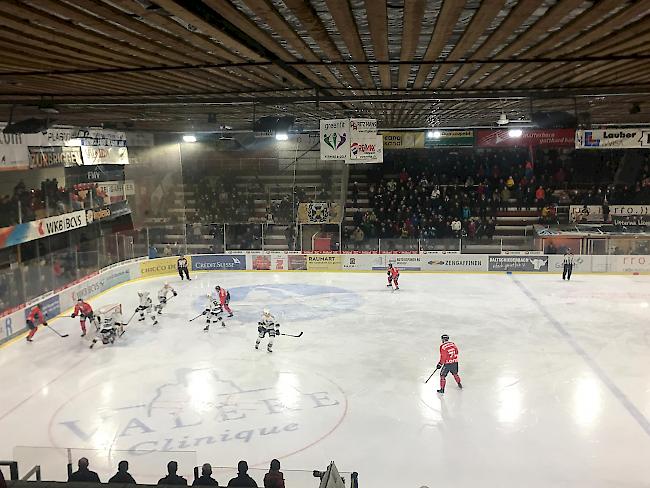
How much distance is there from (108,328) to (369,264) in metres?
11.1

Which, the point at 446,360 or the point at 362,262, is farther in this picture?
the point at 362,262

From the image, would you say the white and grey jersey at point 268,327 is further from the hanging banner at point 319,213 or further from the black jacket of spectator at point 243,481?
the hanging banner at point 319,213

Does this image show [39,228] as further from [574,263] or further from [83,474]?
[574,263]

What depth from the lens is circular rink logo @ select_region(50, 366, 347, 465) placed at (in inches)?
349

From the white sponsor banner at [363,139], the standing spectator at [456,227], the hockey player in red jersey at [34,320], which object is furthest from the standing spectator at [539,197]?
the hockey player in red jersey at [34,320]

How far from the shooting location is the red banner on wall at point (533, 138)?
17812 mm

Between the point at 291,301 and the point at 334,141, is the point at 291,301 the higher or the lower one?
the lower one

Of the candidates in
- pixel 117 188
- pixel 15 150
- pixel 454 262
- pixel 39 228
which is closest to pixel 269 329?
pixel 15 150

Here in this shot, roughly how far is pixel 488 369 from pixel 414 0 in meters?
9.17

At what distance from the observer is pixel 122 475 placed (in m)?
6.13

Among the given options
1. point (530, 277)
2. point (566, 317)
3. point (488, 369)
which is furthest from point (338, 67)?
point (530, 277)

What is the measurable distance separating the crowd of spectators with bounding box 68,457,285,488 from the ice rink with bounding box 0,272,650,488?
124 mm

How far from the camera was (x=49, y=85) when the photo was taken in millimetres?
9383

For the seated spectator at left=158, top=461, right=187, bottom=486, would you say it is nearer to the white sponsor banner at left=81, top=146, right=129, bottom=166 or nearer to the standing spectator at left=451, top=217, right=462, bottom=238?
the white sponsor banner at left=81, top=146, right=129, bottom=166
